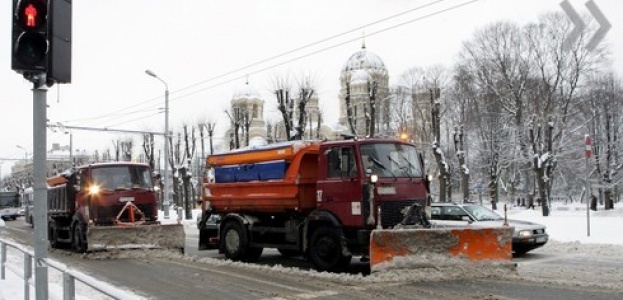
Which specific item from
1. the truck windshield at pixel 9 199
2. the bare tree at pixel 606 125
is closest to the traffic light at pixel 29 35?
the bare tree at pixel 606 125

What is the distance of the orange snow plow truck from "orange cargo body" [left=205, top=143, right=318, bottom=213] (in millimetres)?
22

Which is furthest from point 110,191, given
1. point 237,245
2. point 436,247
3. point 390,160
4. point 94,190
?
point 436,247

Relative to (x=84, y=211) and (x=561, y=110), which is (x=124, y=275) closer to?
(x=84, y=211)

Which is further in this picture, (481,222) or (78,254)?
(78,254)

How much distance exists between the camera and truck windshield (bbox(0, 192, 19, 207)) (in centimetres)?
5997

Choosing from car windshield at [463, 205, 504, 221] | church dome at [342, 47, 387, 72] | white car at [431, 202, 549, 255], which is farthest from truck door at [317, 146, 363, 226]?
church dome at [342, 47, 387, 72]

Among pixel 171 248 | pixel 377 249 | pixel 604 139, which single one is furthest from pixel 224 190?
pixel 604 139

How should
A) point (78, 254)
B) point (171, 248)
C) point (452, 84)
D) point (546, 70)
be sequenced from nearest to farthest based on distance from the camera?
point (171, 248), point (78, 254), point (546, 70), point (452, 84)

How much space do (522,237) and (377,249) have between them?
20.8ft

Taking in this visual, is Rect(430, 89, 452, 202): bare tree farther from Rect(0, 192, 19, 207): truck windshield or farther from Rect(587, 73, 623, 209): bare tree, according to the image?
Rect(0, 192, 19, 207): truck windshield

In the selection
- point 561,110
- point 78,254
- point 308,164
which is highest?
point 561,110

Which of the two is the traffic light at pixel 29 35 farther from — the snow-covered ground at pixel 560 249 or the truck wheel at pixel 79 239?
the truck wheel at pixel 79 239

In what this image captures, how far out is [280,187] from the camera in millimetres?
14133

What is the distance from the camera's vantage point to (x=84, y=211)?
18547mm
